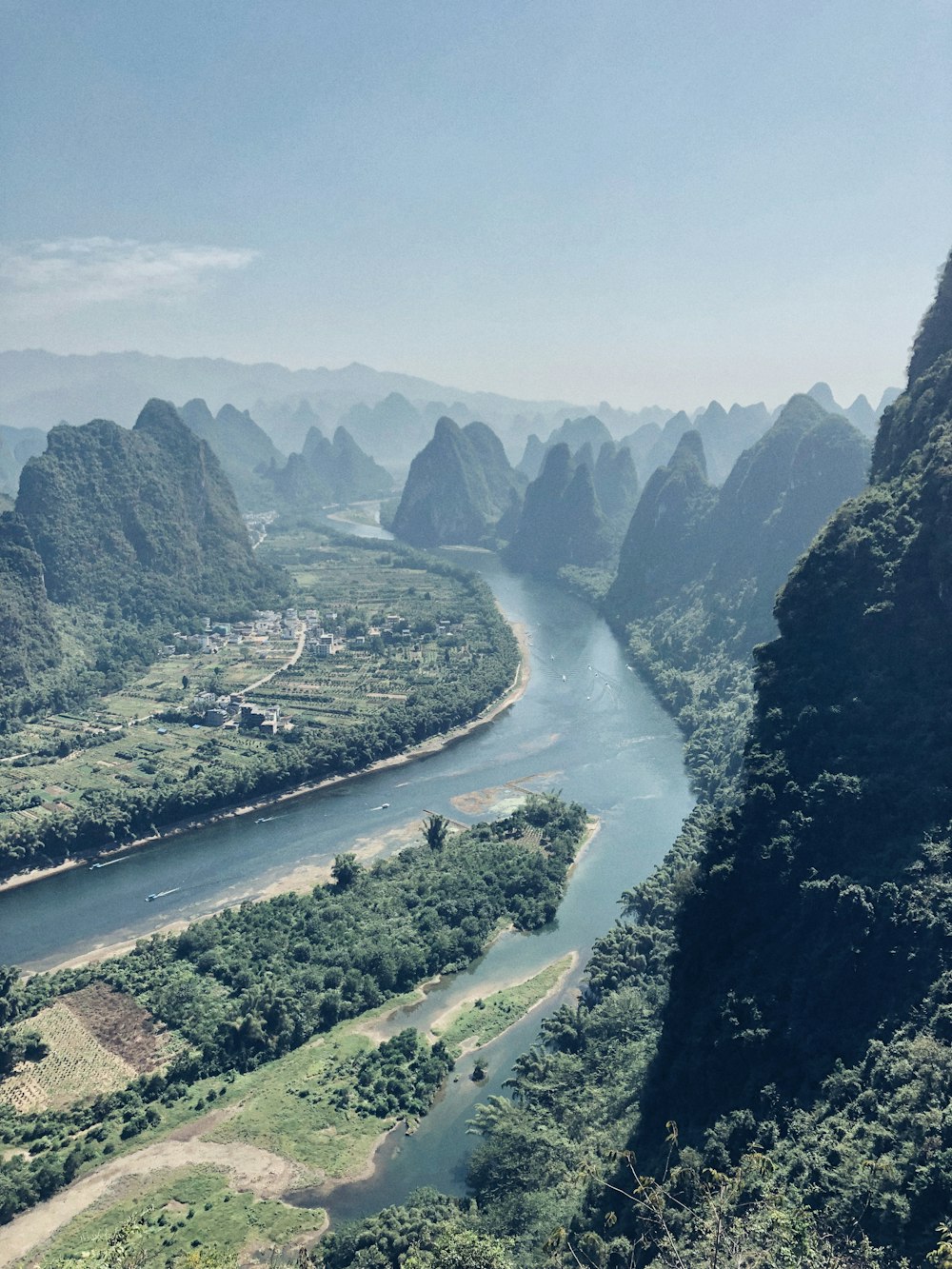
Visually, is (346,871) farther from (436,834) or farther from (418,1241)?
(418,1241)

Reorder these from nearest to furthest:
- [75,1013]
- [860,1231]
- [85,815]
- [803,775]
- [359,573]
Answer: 1. [860,1231]
2. [803,775]
3. [75,1013]
4. [85,815]
5. [359,573]

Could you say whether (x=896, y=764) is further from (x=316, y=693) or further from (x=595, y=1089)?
(x=316, y=693)

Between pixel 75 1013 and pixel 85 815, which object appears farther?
pixel 85 815

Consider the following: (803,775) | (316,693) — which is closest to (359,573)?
(316,693)

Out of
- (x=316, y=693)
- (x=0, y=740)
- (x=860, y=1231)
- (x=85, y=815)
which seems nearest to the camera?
(x=860, y=1231)

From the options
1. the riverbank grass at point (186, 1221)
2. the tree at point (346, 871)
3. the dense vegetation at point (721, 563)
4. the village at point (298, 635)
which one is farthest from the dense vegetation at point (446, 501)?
the riverbank grass at point (186, 1221)

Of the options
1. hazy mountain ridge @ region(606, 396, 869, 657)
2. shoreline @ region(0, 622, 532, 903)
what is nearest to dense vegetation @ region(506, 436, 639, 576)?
hazy mountain ridge @ region(606, 396, 869, 657)

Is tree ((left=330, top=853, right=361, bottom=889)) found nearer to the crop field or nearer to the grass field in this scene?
the grass field
